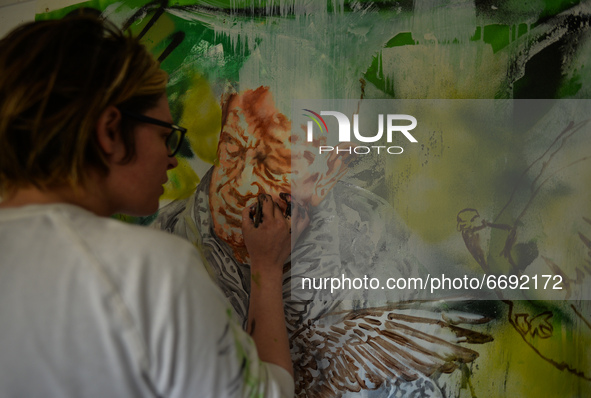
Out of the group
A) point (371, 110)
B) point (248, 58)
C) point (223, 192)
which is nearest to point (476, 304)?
point (371, 110)

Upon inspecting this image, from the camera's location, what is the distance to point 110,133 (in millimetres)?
740

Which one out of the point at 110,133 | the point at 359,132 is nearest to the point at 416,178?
the point at 359,132

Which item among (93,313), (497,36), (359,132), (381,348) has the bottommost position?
(381,348)

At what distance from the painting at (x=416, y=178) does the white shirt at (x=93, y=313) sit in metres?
0.59

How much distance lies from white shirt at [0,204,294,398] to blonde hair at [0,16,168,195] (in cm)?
9

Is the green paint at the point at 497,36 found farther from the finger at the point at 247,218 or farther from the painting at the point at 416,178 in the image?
the finger at the point at 247,218

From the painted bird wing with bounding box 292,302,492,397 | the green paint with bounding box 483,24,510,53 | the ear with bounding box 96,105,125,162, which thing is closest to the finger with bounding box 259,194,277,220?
the painted bird wing with bounding box 292,302,492,397

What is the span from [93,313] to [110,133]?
310 millimetres

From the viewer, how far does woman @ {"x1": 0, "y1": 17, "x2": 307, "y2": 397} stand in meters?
0.60

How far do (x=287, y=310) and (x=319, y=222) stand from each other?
0.26 m

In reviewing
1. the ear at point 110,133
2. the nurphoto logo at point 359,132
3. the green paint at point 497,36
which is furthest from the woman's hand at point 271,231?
the green paint at point 497,36

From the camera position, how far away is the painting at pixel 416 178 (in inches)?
42.1

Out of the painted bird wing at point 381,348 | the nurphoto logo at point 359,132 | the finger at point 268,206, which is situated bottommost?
the painted bird wing at point 381,348

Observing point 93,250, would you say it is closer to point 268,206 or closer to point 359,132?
point 268,206
